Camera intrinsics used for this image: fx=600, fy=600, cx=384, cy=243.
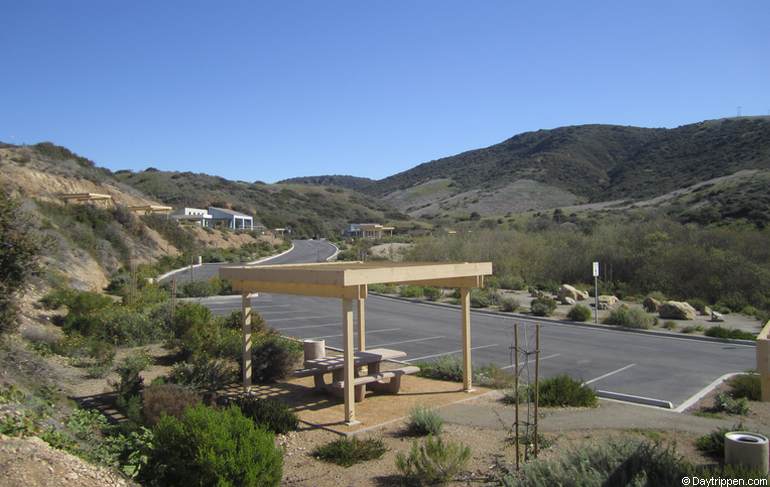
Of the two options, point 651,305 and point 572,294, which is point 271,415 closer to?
point 651,305

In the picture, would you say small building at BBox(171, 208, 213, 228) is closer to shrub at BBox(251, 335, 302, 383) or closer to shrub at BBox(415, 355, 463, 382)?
shrub at BBox(251, 335, 302, 383)

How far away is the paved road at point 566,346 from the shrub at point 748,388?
2.34ft

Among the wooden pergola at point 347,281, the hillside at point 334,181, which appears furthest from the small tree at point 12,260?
the hillside at point 334,181

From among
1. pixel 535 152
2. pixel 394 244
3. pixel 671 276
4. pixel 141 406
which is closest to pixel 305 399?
pixel 141 406

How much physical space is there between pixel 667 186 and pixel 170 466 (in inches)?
2667

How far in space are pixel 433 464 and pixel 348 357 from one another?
7.95ft

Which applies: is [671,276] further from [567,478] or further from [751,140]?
[751,140]

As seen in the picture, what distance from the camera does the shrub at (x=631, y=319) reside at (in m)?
18.8

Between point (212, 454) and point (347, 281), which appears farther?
point (347, 281)

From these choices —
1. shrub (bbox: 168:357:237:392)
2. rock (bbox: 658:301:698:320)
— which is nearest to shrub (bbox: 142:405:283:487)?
shrub (bbox: 168:357:237:392)

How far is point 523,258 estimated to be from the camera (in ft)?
112

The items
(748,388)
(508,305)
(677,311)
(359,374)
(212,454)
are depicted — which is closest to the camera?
(212,454)

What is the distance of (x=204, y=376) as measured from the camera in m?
10.2

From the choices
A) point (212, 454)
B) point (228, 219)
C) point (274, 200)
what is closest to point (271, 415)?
point (212, 454)
